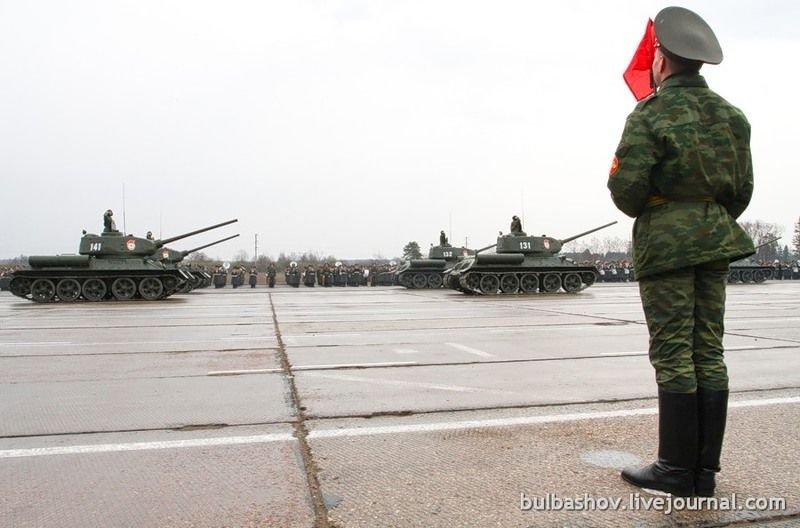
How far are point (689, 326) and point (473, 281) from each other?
2166 centimetres

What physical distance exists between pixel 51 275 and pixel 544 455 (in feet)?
74.9

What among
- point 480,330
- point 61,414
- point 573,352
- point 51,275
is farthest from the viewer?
point 51,275

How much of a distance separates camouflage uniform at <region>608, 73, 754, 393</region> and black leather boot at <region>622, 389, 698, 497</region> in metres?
0.07

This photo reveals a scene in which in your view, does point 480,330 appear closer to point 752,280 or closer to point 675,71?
point 675,71

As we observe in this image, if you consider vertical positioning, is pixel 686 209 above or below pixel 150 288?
above

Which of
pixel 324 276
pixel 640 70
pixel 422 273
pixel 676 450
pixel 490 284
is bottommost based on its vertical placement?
Answer: pixel 676 450

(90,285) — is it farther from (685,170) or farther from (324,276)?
(685,170)

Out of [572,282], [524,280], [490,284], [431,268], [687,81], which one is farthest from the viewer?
[431,268]

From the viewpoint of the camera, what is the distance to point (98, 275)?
74.0 ft

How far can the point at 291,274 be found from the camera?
131 ft

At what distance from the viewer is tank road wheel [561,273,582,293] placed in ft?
86.0

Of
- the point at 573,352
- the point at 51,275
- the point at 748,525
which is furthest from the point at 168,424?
Answer: the point at 51,275

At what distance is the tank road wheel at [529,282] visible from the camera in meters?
25.4

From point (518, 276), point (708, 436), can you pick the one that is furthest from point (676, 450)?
point (518, 276)
